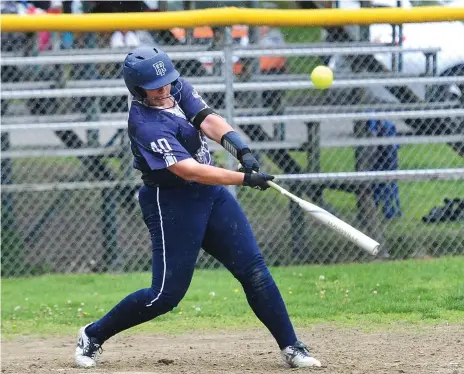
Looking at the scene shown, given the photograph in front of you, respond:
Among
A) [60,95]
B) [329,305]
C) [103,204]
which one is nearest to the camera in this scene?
[329,305]

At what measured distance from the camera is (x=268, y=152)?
9.34m

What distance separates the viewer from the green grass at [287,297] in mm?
7074

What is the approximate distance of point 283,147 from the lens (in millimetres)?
8984

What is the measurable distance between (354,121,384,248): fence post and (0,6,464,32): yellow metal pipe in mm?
1164

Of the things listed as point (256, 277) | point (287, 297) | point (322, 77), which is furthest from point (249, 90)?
point (256, 277)

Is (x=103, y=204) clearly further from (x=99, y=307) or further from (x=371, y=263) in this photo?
(x=371, y=263)

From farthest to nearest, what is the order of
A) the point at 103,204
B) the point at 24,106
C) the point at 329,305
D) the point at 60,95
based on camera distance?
the point at 24,106
the point at 103,204
the point at 60,95
the point at 329,305

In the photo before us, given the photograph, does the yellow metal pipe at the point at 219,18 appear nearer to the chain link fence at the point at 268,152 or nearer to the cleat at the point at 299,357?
the chain link fence at the point at 268,152

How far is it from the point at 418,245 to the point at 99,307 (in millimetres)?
3287

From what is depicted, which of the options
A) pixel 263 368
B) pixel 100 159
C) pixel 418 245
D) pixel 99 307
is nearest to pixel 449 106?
pixel 418 245

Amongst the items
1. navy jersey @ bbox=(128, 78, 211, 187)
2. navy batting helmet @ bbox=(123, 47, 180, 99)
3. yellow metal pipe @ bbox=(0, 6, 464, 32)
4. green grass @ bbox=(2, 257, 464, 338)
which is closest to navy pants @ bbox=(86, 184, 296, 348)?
navy jersey @ bbox=(128, 78, 211, 187)

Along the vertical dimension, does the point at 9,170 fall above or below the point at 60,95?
below

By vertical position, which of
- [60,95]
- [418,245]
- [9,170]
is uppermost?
[60,95]

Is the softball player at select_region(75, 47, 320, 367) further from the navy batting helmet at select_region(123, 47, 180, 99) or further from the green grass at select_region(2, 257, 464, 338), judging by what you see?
the green grass at select_region(2, 257, 464, 338)
